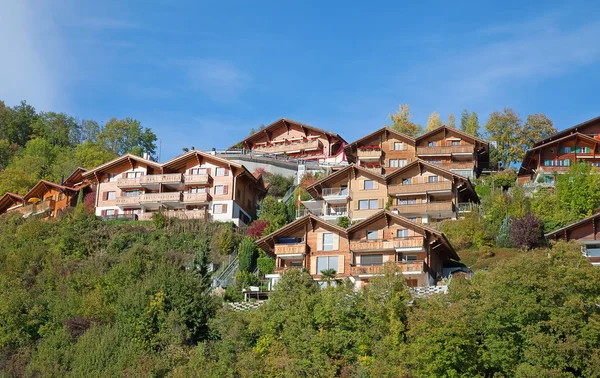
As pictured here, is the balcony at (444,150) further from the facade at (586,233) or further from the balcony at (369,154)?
the facade at (586,233)

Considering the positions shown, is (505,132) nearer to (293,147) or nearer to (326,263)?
(293,147)

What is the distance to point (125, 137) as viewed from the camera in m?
109

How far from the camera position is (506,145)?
283 feet

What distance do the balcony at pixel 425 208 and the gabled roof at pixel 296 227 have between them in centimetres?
973

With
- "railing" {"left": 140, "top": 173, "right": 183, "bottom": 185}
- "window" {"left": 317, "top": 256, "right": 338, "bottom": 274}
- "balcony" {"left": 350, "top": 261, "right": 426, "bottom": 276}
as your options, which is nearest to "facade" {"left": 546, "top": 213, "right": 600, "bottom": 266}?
"balcony" {"left": 350, "top": 261, "right": 426, "bottom": 276}

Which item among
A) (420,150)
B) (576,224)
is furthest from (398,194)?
(576,224)

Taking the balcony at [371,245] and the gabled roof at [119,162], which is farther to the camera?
the gabled roof at [119,162]

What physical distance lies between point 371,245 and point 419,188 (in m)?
12.5

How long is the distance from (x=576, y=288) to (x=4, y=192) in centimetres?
6153

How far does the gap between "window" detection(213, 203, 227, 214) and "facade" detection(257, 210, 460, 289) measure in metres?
12.5

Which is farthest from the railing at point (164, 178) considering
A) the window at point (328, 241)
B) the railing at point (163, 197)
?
the window at point (328, 241)

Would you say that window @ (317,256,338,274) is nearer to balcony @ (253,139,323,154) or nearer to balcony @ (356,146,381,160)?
balcony @ (356,146,381,160)

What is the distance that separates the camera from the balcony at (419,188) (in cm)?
6462

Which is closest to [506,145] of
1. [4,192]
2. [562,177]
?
[562,177]
